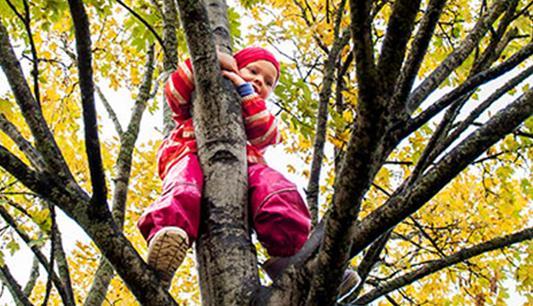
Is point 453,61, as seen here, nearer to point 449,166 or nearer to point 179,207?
point 449,166

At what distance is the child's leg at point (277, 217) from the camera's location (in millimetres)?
1646

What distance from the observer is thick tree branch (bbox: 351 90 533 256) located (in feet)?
3.37

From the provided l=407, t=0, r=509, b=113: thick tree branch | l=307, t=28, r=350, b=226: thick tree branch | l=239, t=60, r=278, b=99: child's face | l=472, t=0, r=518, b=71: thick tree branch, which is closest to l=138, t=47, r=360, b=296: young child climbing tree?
l=307, t=28, r=350, b=226: thick tree branch

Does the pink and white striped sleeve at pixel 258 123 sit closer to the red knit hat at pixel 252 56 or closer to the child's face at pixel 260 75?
the child's face at pixel 260 75

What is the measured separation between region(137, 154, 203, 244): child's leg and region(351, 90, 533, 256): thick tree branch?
61 cm

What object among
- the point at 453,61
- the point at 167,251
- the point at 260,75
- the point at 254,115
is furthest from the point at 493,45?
the point at 167,251

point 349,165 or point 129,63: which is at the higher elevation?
A: point 129,63

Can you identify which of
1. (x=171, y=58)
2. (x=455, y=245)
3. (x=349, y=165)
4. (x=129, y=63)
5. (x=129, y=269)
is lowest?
(x=129, y=269)

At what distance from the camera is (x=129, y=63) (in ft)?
22.2

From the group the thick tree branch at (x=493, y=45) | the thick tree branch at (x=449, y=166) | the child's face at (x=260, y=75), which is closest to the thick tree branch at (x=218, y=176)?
the thick tree branch at (x=449, y=166)

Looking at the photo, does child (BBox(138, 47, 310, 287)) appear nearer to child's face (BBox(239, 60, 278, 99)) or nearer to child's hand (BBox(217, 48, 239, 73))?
child's hand (BBox(217, 48, 239, 73))

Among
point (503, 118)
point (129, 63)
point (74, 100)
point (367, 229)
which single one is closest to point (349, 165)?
point (367, 229)

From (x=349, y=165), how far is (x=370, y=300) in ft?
2.12

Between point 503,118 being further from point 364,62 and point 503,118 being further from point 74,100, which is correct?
point 74,100
